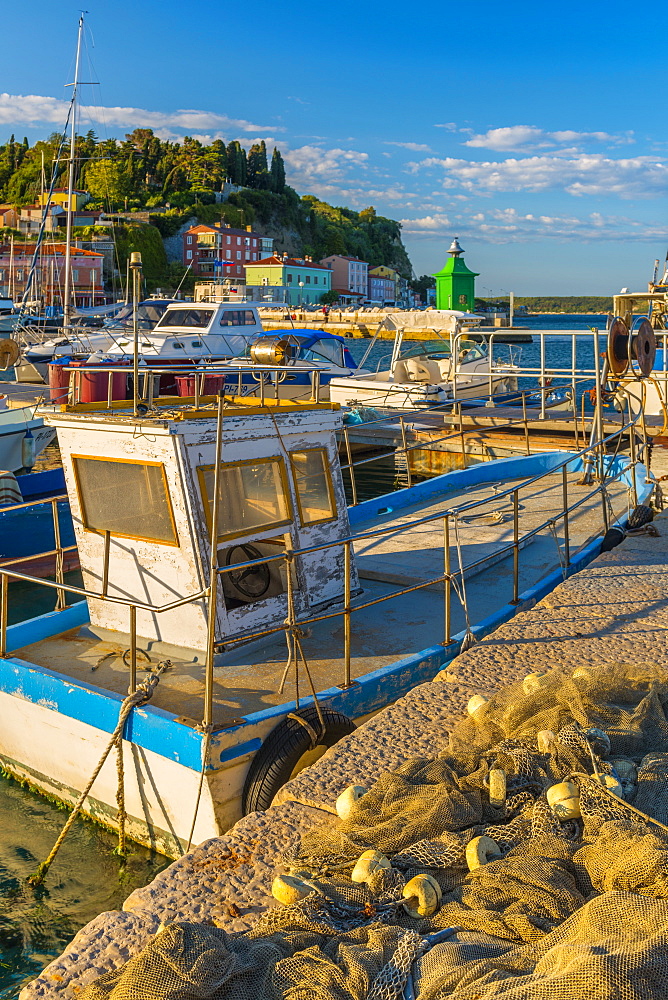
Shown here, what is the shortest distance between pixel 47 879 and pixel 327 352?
22.8 m

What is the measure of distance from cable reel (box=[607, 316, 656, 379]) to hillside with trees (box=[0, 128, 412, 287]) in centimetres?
11420

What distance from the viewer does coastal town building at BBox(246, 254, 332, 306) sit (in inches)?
4584

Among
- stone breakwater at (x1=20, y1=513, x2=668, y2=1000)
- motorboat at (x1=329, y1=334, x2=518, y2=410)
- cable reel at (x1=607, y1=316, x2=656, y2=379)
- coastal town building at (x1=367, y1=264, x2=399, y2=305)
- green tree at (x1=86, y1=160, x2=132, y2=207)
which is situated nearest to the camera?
stone breakwater at (x1=20, y1=513, x2=668, y2=1000)

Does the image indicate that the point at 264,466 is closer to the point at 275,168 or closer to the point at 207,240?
the point at 207,240

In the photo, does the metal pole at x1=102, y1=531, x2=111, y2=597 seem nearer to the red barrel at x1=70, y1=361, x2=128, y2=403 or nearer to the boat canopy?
the red barrel at x1=70, y1=361, x2=128, y2=403

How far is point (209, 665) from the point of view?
5.07 metres

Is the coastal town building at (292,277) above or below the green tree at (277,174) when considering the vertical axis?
below

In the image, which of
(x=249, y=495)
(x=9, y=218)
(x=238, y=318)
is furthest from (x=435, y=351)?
(x=9, y=218)

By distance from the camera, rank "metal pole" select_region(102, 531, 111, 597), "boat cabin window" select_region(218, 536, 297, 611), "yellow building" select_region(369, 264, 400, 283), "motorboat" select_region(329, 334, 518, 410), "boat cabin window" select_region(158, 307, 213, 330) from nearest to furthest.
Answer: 1. "metal pole" select_region(102, 531, 111, 597)
2. "boat cabin window" select_region(218, 536, 297, 611)
3. "motorboat" select_region(329, 334, 518, 410)
4. "boat cabin window" select_region(158, 307, 213, 330)
5. "yellow building" select_region(369, 264, 400, 283)

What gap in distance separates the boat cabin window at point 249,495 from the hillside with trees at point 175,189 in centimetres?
11838

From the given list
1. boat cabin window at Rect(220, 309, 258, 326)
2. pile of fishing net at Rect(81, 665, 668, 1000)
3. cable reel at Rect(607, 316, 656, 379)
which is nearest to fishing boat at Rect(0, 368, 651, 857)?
pile of fishing net at Rect(81, 665, 668, 1000)

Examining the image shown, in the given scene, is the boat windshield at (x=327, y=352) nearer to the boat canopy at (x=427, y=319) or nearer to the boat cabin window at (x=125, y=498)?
the boat canopy at (x=427, y=319)

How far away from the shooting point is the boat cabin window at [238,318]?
26.8 metres

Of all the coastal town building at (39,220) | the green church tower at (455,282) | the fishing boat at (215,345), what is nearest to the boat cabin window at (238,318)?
the fishing boat at (215,345)
